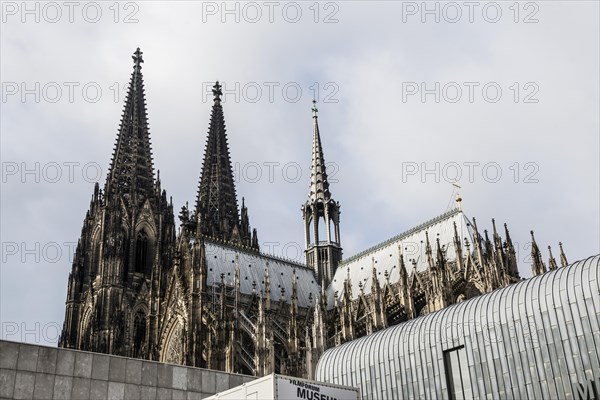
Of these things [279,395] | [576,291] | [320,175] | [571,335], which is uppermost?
[320,175]

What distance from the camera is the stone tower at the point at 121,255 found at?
5216cm

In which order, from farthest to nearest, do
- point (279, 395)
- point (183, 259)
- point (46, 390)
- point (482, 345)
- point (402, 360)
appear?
point (183, 259) → point (402, 360) → point (482, 345) → point (46, 390) → point (279, 395)

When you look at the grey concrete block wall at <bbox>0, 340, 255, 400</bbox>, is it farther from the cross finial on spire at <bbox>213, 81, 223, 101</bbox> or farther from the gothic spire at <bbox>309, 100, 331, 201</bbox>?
the cross finial on spire at <bbox>213, 81, 223, 101</bbox>

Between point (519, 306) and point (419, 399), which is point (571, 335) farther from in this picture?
point (419, 399)

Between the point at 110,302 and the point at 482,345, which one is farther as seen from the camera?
the point at 110,302

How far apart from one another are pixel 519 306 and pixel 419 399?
4466 millimetres

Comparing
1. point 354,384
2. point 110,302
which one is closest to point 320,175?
point 110,302

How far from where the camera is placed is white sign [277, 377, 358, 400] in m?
16.7

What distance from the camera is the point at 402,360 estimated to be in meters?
23.4

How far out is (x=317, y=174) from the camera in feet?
185

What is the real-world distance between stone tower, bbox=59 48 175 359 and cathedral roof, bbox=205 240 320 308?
4.22 metres

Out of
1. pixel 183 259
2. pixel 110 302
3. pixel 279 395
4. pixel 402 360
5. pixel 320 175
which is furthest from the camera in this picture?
pixel 320 175

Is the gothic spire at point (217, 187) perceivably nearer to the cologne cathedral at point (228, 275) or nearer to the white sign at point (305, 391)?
the cologne cathedral at point (228, 275)

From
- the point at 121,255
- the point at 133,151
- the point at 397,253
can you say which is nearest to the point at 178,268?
the point at 121,255
